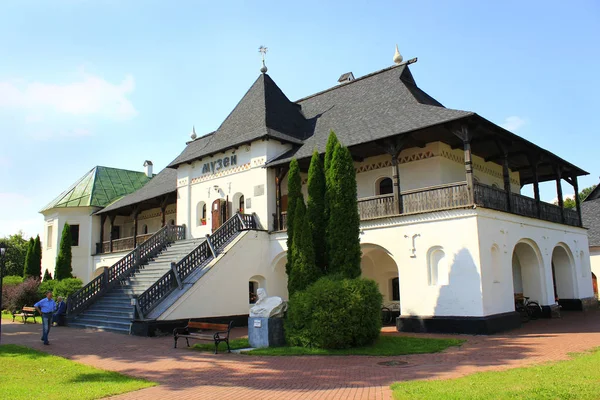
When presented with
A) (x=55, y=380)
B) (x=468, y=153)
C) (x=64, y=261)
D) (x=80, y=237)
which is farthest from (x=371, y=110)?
(x=80, y=237)

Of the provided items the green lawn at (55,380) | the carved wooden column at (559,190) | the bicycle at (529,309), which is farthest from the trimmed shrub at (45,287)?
the carved wooden column at (559,190)

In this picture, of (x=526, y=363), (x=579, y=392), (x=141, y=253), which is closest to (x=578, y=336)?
(x=526, y=363)

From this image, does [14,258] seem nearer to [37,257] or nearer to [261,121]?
[37,257]

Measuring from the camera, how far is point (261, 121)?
23406 mm

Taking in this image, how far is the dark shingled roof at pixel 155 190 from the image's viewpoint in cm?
2888

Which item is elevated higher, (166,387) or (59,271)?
(59,271)

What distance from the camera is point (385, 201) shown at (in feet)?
58.9

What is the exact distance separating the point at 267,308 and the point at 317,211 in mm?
3441

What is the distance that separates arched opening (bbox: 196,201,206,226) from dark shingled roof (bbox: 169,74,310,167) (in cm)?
246

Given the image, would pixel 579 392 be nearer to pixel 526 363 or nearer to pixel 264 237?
pixel 526 363

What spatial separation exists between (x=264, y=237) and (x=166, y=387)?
42.8 feet

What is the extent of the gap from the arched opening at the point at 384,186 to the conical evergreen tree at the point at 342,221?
20.9ft

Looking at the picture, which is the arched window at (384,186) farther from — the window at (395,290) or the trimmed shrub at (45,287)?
the trimmed shrub at (45,287)

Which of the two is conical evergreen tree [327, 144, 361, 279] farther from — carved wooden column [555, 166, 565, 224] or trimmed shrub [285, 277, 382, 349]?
carved wooden column [555, 166, 565, 224]
